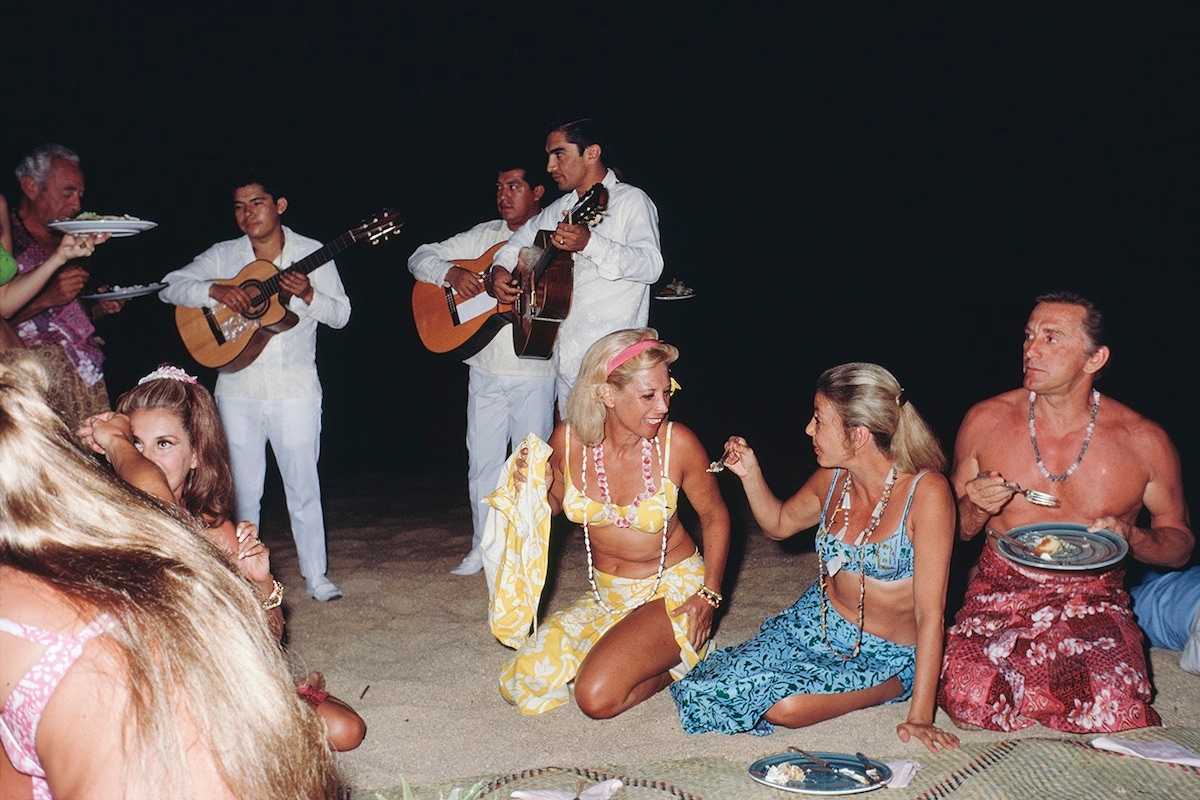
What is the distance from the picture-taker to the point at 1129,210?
10.6m

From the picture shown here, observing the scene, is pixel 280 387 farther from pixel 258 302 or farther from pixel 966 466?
pixel 966 466

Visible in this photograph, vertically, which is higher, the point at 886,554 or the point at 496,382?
the point at 496,382

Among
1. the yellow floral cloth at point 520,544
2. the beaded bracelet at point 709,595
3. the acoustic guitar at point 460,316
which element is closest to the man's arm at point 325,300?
the acoustic guitar at point 460,316

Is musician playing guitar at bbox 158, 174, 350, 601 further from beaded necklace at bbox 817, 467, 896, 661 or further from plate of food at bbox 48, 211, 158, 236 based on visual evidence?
beaded necklace at bbox 817, 467, 896, 661

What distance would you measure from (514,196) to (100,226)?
2.01 metres

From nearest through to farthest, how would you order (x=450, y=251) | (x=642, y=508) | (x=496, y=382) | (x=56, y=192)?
(x=642, y=508), (x=56, y=192), (x=496, y=382), (x=450, y=251)

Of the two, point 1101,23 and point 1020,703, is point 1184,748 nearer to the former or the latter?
point 1020,703

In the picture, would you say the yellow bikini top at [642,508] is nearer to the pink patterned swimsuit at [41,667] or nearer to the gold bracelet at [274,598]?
the gold bracelet at [274,598]

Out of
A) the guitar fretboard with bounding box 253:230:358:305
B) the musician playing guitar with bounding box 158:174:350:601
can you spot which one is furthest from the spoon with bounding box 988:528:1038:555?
the guitar fretboard with bounding box 253:230:358:305

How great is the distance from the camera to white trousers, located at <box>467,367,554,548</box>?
5168mm

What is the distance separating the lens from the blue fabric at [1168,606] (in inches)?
152

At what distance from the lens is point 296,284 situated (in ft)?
15.7

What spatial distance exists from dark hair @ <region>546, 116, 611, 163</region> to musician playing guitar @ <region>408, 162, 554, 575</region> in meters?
0.74

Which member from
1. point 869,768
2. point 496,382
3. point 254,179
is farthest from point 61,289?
point 869,768
